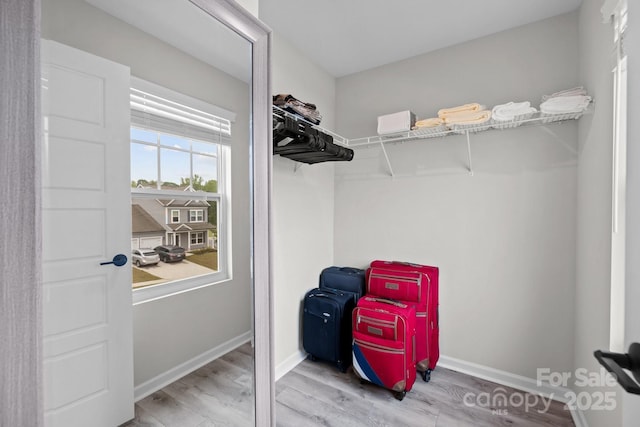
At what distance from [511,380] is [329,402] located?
130 cm

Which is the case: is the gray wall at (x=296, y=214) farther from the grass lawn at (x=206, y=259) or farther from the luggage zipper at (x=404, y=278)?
the grass lawn at (x=206, y=259)

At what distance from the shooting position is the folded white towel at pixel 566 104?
1496 mm

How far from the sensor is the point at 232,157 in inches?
48.0

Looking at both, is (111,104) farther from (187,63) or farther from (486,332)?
(486,332)

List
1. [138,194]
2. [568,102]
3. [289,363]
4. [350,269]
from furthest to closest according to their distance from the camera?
[350,269] → [289,363] → [568,102] → [138,194]

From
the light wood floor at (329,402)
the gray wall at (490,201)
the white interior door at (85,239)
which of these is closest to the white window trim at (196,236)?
the white interior door at (85,239)

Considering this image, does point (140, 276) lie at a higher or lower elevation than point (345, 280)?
higher

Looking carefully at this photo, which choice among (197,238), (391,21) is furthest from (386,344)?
(391,21)

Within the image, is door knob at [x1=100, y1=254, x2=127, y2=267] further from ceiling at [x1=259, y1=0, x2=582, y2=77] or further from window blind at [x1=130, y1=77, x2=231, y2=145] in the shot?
ceiling at [x1=259, y1=0, x2=582, y2=77]

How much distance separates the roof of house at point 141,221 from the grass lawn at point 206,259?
191mm

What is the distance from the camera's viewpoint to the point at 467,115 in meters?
1.83

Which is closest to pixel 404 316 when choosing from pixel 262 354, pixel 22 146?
pixel 262 354

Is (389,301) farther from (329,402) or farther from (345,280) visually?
(329,402)

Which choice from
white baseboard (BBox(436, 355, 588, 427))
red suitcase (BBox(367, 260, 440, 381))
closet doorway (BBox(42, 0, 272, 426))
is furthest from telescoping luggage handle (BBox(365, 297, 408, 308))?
closet doorway (BBox(42, 0, 272, 426))
